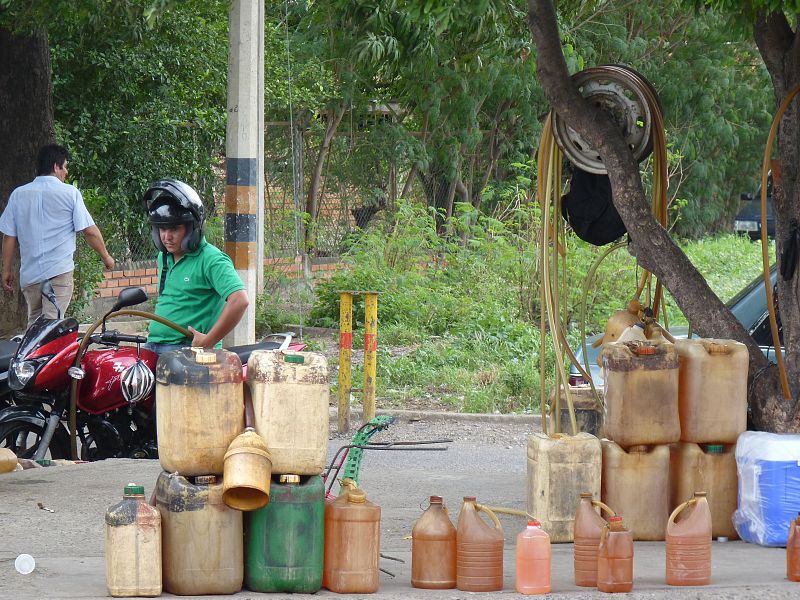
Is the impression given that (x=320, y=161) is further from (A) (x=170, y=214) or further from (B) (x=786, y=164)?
(B) (x=786, y=164)

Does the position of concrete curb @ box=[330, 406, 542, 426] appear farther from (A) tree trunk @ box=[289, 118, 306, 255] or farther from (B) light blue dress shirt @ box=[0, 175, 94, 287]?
(A) tree trunk @ box=[289, 118, 306, 255]

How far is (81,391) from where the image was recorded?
7211mm

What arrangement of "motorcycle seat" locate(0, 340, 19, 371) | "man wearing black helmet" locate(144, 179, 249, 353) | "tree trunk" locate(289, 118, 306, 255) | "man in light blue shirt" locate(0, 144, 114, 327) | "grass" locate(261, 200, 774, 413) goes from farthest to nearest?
"tree trunk" locate(289, 118, 306, 255), "grass" locate(261, 200, 774, 413), "man in light blue shirt" locate(0, 144, 114, 327), "motorcycle seat" locate(0, 340, 19, 371), "man wearing black helmet" locate(144, 179, 249, 353)

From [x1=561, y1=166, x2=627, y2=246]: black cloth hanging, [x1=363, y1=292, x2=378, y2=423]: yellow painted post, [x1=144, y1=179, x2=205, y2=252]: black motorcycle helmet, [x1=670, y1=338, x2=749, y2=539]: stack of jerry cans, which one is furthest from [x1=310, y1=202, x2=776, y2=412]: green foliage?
[x1=670, y1=338, x2=749, y2=539]: stack of jerry cans

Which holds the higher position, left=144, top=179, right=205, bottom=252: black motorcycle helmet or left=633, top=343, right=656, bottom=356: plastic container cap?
left=144, top=179, right=205, bottom=252: black motorcycle helmet

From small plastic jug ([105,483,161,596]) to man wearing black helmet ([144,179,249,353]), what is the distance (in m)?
2.15

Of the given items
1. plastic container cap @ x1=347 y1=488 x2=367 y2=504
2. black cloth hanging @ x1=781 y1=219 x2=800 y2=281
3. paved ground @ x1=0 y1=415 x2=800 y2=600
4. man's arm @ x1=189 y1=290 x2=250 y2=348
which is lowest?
paved ground @ x1=0 y1=415 x2=800 y2=600

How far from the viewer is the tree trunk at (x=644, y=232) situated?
21.6ft

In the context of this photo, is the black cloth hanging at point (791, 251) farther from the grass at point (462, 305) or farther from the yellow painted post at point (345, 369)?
the grass at point (462, 305)

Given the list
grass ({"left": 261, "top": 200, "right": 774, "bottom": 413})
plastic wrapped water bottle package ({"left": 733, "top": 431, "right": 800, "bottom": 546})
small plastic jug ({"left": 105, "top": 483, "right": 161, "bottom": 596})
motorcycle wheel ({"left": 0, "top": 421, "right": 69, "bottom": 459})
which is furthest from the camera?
grass ({"left": 261, "top": 200, "right": 774, "bottom": 413})

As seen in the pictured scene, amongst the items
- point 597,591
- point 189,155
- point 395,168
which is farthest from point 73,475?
point 395,168

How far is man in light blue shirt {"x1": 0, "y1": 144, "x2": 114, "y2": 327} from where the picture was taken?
33.2ft

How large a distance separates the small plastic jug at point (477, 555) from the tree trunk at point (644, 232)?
7.13ft

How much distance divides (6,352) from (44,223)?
2625 millimetres
